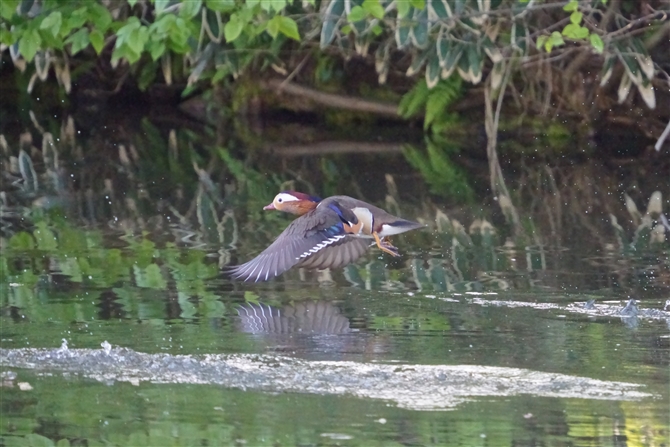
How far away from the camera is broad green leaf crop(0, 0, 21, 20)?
380 inches

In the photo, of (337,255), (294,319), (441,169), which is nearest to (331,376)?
(294,319)

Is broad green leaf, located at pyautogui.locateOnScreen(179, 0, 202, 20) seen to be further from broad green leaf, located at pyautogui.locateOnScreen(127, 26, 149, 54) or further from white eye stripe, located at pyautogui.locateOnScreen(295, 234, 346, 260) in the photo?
white eye stripe, located at pyautogui.locateOnScreen(295, 234, 346, 260)

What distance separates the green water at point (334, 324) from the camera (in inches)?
157

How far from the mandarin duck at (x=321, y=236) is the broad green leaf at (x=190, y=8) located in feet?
6.43

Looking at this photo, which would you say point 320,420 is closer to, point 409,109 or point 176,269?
point 176,269

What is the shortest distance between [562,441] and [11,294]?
3269 mm

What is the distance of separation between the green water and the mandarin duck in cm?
17

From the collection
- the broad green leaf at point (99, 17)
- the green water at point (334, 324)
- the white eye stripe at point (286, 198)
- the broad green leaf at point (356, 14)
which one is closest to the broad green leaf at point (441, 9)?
the green water at point (334, 324)

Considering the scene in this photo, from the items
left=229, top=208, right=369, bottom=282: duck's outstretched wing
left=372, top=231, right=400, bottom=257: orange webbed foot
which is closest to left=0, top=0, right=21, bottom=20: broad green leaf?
left=372, top=231, right=400, bottom=257: orange webbed foot

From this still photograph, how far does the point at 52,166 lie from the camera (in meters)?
13.2

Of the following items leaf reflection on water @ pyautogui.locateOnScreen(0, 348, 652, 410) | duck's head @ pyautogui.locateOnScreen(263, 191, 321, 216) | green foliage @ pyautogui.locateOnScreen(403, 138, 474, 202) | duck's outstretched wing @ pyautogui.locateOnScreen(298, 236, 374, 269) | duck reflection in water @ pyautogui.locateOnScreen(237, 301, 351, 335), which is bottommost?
leaf reflection on water @ pyautogui.locateOnScreen(0, 348, 652, 410)

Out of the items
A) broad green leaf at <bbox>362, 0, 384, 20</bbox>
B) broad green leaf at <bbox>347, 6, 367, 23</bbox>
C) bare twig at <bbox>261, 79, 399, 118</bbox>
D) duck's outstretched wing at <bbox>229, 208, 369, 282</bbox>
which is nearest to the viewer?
duck's outstretched wing at <bbox>229, 208, 369, 282</bbox>

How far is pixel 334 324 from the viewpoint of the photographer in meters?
5.61

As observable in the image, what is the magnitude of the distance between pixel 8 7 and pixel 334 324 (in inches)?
205
